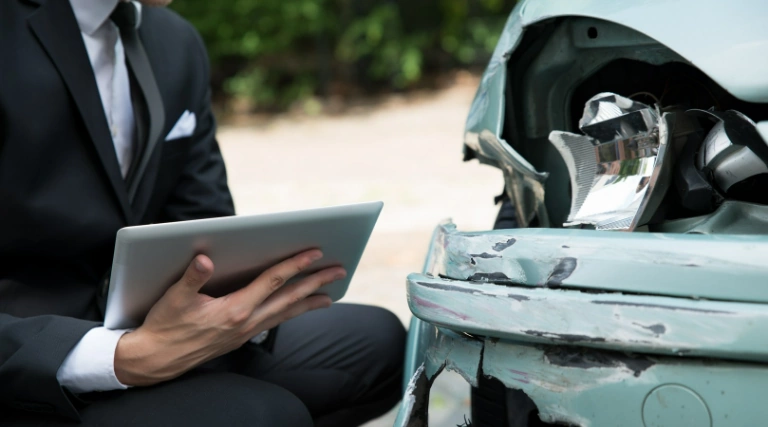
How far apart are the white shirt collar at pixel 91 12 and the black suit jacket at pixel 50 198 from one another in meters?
0.07

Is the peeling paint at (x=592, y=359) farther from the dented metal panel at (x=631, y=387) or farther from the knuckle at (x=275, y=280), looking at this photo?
the knuckle at (x=275, y=280)

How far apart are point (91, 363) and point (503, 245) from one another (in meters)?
0.75

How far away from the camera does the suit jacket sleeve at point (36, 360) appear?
140 centimetres

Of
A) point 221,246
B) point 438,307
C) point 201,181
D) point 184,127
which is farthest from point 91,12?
point 438,307

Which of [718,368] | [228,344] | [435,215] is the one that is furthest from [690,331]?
[435,215]

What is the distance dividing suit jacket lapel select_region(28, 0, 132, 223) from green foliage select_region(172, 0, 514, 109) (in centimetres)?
848

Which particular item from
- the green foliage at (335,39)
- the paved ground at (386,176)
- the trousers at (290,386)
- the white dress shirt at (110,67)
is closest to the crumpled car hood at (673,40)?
the trousers at (290,386)

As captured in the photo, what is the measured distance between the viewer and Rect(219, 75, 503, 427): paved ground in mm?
4191

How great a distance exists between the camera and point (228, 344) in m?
1.53

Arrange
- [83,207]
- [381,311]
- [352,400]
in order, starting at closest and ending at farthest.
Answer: [83,207]
[352,400]
[381,311]

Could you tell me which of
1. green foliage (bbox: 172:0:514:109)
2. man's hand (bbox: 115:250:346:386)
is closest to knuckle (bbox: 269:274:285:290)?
man's hand (bbox: 115:250:346:386)

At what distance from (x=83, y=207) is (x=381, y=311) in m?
0.84

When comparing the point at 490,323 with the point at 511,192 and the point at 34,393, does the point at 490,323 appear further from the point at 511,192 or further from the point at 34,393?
the point at 34,393

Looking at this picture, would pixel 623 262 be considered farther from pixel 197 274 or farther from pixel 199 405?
pixel 199 405
